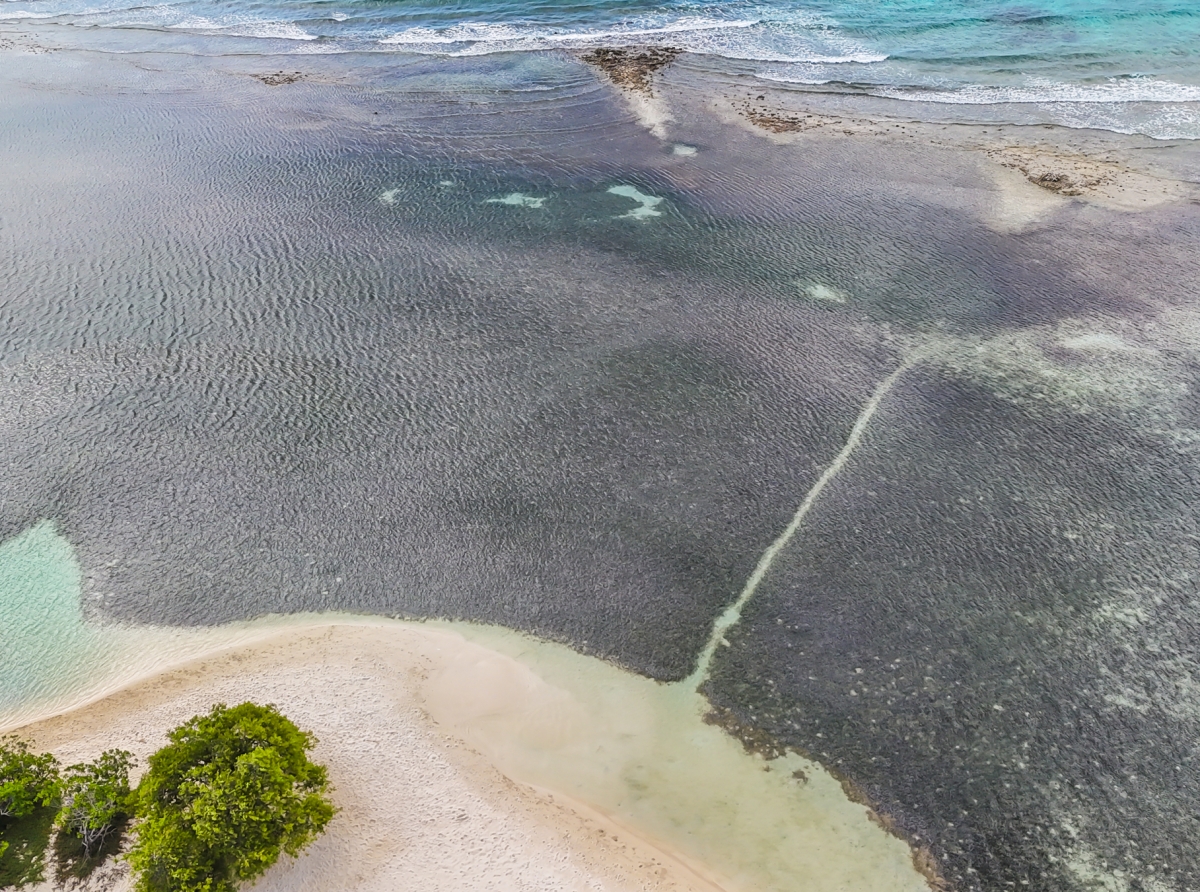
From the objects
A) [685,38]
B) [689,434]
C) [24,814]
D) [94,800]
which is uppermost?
[685,38]

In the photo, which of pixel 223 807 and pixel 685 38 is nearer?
pixel 223 807

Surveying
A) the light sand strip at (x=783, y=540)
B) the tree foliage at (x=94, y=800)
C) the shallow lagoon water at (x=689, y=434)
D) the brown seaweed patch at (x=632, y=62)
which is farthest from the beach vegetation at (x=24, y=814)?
the brown seaweed patch at (x=632, y=62)

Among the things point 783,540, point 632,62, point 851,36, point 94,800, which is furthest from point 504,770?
point 851,36

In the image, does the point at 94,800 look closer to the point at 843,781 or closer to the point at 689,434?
the point at 843,781

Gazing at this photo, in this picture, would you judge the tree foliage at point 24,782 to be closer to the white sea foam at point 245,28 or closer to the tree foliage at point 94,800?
the tree foliage at point 94,800

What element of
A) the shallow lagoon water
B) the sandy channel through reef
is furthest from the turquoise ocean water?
the sandy channel through reef

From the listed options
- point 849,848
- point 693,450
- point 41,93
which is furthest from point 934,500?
point 41,93

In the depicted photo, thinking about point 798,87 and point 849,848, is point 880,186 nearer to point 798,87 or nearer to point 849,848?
point 798,87
